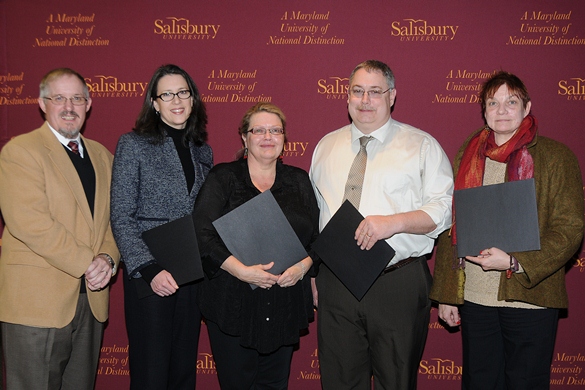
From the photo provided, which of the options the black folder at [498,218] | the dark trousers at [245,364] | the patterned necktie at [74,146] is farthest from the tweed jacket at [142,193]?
the black folder at [498,218]

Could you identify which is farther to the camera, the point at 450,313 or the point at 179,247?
the point at 450,313

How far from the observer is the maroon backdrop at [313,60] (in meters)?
3.42

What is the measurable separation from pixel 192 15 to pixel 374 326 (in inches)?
92.8

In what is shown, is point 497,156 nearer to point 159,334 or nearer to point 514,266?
point 514,266

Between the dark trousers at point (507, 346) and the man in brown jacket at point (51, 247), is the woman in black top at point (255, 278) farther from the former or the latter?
the dark trousers at point (507, 346)

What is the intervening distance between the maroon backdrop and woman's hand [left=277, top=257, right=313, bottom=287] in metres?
1.17

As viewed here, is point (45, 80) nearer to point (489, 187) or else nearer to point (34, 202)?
point (34, 202)

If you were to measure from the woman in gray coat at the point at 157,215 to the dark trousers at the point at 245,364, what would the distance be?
0.69ft

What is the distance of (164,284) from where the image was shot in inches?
97.8

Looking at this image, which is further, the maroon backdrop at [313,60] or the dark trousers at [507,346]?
the maroon backdrop at [313,60]

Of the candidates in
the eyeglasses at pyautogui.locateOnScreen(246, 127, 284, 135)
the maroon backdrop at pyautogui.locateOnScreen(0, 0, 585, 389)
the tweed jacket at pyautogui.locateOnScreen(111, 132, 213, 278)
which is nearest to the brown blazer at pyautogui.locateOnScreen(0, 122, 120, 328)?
the tweed jacket at pyautogui.locateOnScreen(111, 132, 213, 278)

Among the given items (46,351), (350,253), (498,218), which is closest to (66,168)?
(46,351)

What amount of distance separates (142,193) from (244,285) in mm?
687

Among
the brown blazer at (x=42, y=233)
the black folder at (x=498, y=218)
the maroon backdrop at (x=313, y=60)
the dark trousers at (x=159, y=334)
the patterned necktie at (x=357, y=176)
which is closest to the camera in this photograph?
the black folder at (x=498, y=218)
